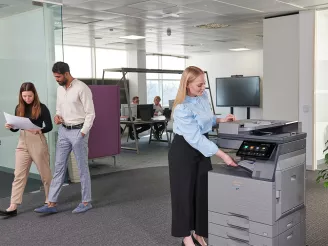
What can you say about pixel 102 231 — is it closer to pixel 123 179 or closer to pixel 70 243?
pixel 70 243

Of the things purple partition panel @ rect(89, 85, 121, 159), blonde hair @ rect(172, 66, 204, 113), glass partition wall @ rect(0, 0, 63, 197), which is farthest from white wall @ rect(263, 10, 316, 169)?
blonde hair @ rect(172, 66, 204, 113)

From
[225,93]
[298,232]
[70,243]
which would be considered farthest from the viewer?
[225,93]

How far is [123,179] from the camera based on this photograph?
5.66 meters

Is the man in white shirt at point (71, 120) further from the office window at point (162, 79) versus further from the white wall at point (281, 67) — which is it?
the office window at point (162, 79)

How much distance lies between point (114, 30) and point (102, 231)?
5.36m

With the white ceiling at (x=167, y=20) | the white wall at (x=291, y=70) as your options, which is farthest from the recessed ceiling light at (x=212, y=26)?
the white wall at (x=291, y=70)

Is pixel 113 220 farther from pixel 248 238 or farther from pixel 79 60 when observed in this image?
pixel 79 60

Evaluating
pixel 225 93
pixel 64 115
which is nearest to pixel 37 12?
pixel 64 115

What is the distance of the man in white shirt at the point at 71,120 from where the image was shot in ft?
12.7

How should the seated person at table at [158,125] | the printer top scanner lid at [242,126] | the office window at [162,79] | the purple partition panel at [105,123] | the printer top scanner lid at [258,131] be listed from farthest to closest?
the office window at [162,79]
the seated person at table at [158,125]
the purple partition panel at [105,123]
the printer top scanner lid at [242,126]
the printer top scanner lid at [258,131]

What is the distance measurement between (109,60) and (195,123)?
9646 millimetres

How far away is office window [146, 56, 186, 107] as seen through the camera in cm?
1297

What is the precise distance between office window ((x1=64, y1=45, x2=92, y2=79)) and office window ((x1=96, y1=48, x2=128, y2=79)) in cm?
33

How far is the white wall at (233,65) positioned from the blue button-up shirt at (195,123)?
32.5 feet
